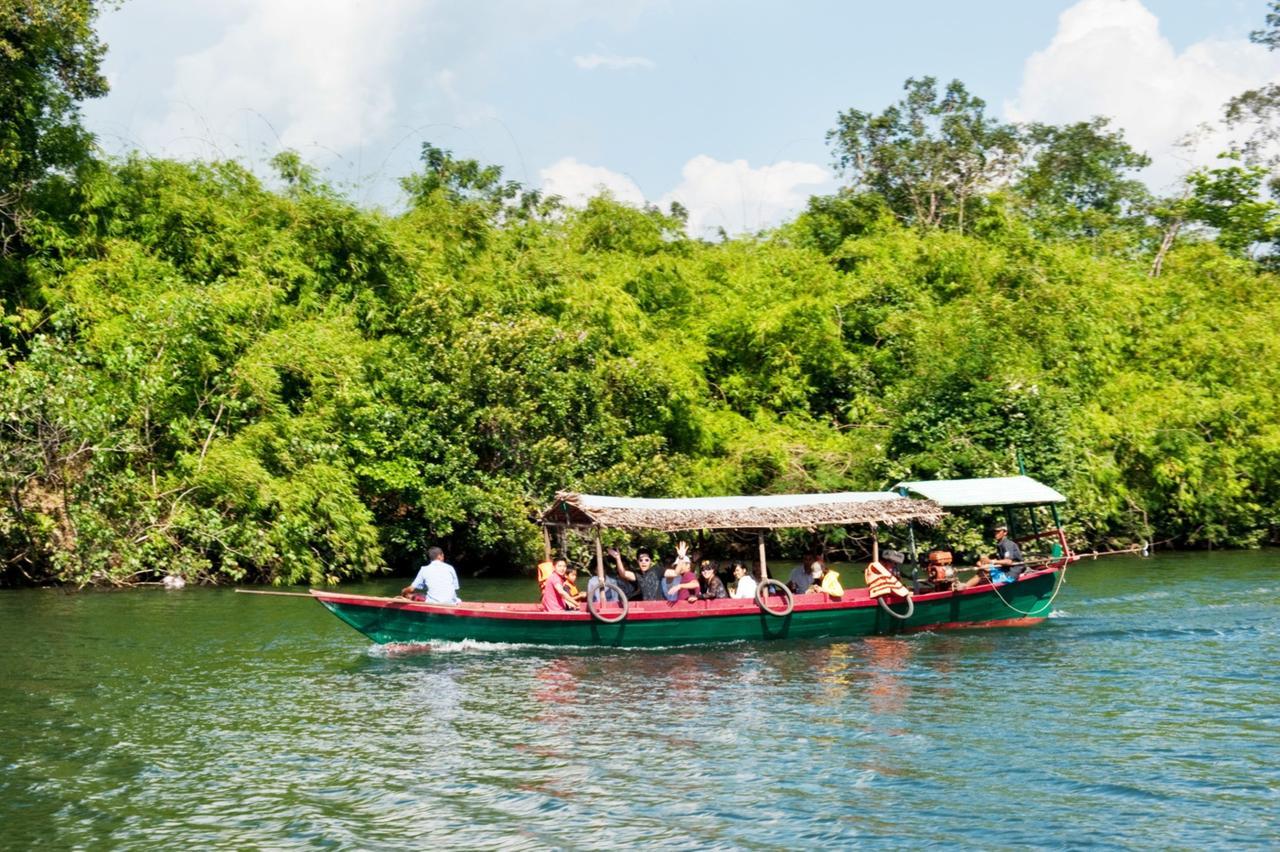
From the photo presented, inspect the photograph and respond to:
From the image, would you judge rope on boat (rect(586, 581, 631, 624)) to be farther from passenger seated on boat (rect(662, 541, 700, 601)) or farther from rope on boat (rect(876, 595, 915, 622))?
rope on boat (rect(876, 595, 915, 622))

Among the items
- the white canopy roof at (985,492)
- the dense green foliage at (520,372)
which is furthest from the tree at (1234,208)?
the white canopy roof at (985,492)

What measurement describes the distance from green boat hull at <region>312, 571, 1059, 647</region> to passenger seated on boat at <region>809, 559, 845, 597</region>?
0.28 metres

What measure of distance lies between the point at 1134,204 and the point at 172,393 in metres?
40.7

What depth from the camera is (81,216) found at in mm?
32125

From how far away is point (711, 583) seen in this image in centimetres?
2095

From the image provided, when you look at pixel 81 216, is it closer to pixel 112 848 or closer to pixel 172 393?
pixel 172 393

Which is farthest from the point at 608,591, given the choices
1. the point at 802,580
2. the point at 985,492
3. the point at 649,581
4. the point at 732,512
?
the point at 985,492

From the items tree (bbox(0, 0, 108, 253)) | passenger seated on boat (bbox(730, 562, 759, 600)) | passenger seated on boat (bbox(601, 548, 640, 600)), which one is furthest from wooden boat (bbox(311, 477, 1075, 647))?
tree (bbox(0, 0, 108, 253))

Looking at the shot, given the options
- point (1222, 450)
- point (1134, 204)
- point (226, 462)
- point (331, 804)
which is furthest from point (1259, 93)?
point (331, 804)

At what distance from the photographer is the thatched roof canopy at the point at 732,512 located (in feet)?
65.7

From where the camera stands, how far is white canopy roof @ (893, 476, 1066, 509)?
72.8 feet

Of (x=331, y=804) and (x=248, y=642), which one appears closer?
(x=331, y=804)

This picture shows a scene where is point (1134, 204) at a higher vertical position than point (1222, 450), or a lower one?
higher

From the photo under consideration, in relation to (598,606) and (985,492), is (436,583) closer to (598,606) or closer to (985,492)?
(598,606)
